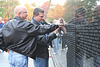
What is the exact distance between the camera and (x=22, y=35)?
2600 millimetres

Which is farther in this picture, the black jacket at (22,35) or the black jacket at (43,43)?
the black jacket at (43,43)

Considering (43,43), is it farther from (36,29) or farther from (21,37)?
(21,37)

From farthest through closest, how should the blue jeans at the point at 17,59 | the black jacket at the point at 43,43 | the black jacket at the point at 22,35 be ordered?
the black jacket at the point at 43,43 < the blue jeans at the point at 17,59 < the black jacket at the point at 22,35

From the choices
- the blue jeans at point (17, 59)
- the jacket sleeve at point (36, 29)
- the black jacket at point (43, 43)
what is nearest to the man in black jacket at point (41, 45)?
Result: the black jacket at point (43, 43)

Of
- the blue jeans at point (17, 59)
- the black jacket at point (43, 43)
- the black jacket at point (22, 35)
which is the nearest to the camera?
the black jacket at point (22, 35)

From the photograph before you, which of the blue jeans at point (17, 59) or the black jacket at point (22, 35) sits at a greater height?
the black jacket at point (22, 35)

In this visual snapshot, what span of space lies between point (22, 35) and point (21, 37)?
0.04m

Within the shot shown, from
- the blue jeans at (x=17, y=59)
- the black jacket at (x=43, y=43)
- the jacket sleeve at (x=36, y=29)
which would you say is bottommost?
the blue jeans at (x=17, y=59)

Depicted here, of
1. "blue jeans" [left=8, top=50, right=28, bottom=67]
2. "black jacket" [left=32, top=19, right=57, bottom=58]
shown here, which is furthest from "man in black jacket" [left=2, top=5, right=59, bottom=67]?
"black jacket" [left=32, top=19, right=57, bottom=58]

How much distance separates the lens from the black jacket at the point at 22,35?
2.59m

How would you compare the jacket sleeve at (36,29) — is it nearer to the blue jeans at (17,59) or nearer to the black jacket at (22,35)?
the black jacket at (22,35)

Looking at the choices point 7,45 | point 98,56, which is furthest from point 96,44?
point 7,45

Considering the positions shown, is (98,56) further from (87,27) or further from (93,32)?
(87,27)

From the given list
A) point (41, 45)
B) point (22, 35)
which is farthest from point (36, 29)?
point (41, 45)
